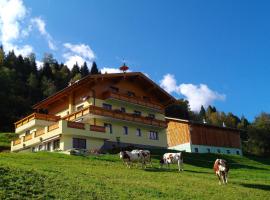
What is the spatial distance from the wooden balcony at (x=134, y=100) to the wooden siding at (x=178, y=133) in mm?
8157

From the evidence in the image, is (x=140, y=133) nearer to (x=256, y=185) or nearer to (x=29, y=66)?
(x=256, y=185)

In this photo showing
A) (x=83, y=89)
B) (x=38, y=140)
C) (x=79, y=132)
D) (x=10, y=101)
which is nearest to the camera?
(x=79, y=132)

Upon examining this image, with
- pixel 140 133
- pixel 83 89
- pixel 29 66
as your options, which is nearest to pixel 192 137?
pixel 140 133

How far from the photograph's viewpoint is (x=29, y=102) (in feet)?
335

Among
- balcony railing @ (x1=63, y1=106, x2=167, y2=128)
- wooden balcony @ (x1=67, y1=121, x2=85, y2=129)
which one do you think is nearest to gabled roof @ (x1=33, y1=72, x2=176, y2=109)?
balcony railing @ (x1=63, y1=106, x2=167, y2=128)

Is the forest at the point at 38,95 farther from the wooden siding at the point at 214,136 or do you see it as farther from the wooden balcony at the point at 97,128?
the wooden balcony at the point at 97,128

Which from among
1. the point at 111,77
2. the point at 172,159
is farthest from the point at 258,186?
the point at 111,77

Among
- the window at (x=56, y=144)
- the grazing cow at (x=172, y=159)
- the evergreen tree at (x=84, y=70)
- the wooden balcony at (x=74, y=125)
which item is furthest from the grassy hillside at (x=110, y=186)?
the evergreen tree at (x=84, y=70)

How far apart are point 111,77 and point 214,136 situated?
1056 inches

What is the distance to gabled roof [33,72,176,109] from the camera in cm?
5622

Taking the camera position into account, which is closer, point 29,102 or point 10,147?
point 10,147

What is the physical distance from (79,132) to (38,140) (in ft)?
23.4

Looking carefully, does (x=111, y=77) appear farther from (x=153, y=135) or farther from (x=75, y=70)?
(x=75, y=70)

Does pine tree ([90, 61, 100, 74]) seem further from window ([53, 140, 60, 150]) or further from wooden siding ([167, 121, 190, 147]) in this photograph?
window ([53, 140, 60, 150])
